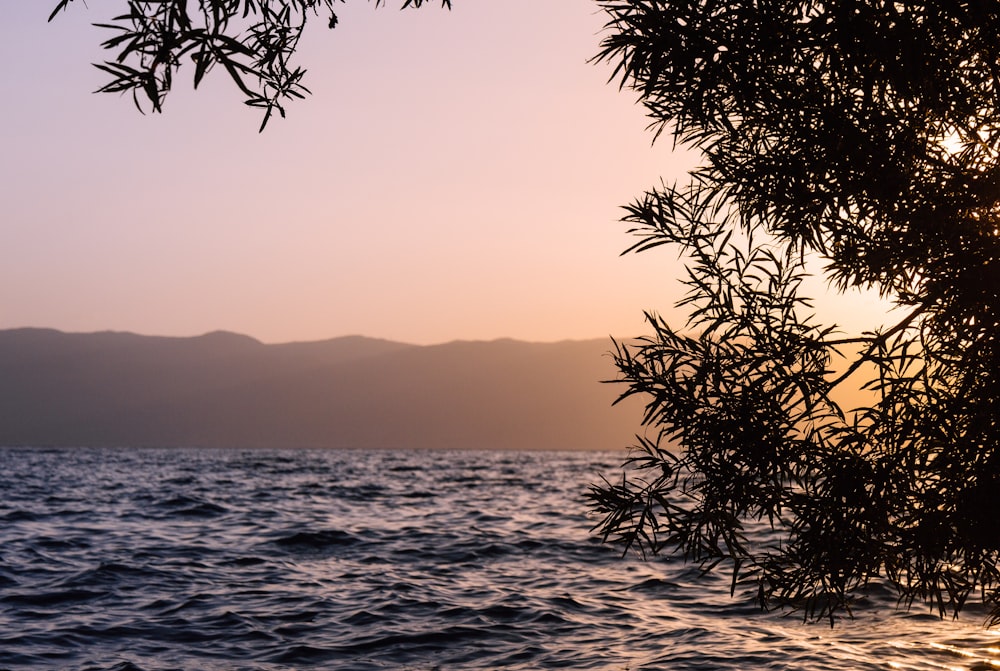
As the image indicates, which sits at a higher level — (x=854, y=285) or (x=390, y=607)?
(x=854, y=285)

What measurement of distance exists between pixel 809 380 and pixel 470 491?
1310 inches

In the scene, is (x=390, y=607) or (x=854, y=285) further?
(x=390, y=607)

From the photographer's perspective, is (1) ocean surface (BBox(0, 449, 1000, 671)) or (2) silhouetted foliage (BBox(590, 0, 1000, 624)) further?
(1) ocean surface (BBox(0, 449, 1000, 671))

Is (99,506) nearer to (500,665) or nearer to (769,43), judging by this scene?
(500,665)

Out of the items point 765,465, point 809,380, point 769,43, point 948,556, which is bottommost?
point 948,556

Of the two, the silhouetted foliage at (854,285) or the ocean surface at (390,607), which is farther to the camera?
the ocean surface at (390,607)

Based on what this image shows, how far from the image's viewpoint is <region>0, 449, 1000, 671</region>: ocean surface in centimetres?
1145

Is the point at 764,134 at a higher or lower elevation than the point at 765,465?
higher

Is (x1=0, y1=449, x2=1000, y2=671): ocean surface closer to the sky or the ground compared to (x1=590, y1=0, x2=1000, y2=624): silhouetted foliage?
closer to the ground

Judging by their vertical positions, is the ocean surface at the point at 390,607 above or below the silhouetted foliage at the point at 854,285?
below

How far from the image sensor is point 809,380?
8.43 metres

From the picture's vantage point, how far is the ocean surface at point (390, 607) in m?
11.5

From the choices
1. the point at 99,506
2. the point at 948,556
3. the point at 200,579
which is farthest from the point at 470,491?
the point at 948,556

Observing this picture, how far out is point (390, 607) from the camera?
14305 mm
